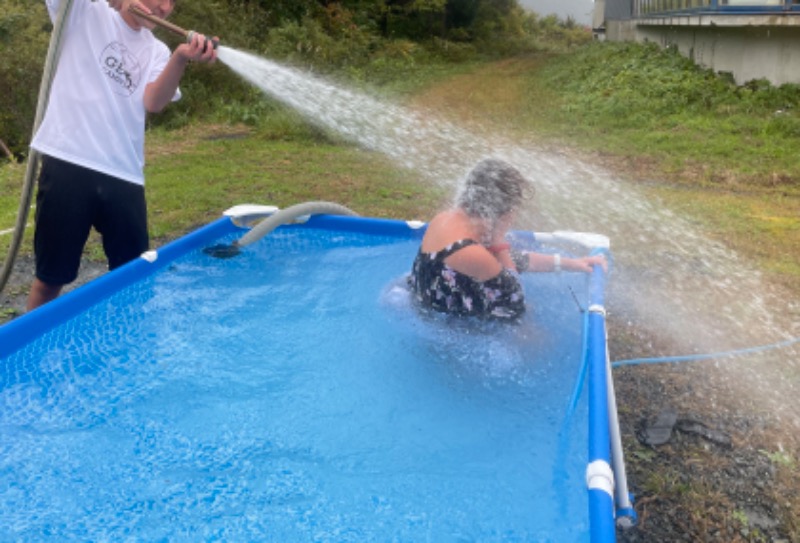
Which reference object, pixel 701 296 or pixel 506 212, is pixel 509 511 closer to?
pixel 506 212

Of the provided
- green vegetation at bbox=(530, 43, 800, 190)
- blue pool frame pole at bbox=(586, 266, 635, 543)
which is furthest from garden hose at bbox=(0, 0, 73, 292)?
green vegetation at bbox=(530, 43, 800, 190)

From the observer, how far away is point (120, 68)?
3.09 metres

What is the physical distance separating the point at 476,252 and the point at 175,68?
166cm

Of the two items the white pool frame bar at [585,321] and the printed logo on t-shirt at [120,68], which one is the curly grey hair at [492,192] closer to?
the white pool frame bar at [585,321]

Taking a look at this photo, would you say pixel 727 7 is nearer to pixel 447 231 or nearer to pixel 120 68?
pixel 447 231

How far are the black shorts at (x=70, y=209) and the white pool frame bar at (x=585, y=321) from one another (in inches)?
9.6

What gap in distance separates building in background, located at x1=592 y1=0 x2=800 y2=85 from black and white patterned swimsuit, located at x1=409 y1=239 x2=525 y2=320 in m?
8.36

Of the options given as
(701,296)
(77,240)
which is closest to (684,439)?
(701,296)

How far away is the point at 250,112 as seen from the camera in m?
11.4

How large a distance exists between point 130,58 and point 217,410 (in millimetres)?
1727

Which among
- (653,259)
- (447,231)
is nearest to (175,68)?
(447,231)

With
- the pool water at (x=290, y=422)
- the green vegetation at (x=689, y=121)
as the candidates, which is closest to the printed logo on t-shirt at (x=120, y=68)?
the pool water at (x=290, y=422)

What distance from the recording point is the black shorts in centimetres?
302

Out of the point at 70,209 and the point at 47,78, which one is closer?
the point at 47,78
